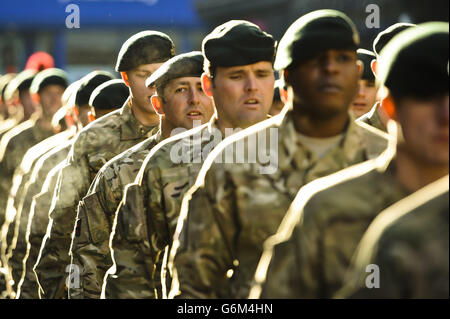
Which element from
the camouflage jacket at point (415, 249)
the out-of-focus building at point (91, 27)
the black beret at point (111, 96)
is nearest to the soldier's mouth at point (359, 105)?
the black beret at point (111, 96)

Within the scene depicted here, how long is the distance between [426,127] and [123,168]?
499cm

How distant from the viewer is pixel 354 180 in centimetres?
467

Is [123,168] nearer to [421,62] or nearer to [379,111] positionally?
[379,111]

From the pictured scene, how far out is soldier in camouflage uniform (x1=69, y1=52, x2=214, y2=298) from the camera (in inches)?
351

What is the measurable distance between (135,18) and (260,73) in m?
32.6

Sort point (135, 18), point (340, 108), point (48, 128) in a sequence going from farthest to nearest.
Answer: point (135, 18) < point (48, 128) < point (340, 108)

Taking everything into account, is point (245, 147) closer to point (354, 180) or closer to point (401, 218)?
point (354, 180)

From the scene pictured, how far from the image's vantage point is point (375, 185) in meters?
4.65

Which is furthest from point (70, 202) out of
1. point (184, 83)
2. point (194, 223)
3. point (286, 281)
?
point (286, 281)

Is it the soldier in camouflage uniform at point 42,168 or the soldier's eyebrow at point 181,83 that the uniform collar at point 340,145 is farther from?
the soldier in camouflage uniform at point 42,168

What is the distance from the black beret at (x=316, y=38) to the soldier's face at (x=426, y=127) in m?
1.58

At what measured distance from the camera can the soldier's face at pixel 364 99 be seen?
32.9ft

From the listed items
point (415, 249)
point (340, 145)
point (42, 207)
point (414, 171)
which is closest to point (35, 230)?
point (42, 207)

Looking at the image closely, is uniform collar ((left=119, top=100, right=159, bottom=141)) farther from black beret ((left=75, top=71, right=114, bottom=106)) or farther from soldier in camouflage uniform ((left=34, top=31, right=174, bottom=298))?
black beret ((left=75, top=71, right=114, bottom=106))
